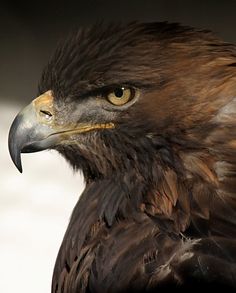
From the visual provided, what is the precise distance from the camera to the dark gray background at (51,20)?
6.58ft

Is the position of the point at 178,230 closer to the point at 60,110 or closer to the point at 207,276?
the point at 207,276

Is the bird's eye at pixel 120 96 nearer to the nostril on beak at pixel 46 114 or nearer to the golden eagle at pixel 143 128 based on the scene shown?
the golden eagle at pixel 143 128

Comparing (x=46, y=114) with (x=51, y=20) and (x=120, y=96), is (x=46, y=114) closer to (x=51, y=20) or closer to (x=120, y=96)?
(x=120, y=96)

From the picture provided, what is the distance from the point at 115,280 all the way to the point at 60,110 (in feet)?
0.92

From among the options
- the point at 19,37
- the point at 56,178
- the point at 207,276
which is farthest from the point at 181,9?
the point at 207,276

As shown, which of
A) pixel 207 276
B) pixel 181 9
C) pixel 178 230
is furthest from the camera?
pixel 181 9

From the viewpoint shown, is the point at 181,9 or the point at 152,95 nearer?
the point at 152,95

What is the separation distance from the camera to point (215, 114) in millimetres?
1204

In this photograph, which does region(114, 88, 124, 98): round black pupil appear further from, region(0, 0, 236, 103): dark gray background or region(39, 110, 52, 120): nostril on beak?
region(0, 0, 236, 103): dark gray background

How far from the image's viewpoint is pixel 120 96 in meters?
1.19

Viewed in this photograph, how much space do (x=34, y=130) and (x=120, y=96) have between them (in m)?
0.15

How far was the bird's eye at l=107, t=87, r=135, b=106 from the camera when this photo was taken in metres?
1.19

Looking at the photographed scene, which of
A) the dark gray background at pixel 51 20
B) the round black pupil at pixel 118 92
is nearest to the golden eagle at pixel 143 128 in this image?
the round black pupil at pixel 118 92

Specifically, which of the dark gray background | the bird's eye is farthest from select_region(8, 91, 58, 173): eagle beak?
the dark gray background
